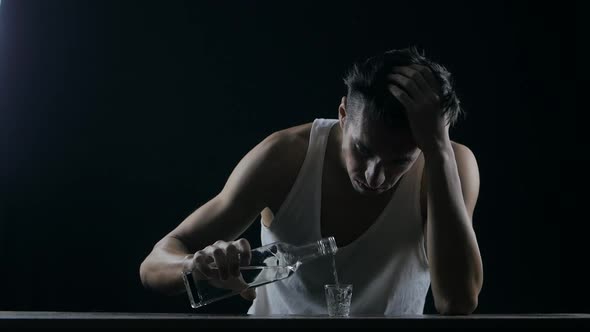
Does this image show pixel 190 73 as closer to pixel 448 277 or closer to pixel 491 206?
pixel 491 206

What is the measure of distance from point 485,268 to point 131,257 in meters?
1.22

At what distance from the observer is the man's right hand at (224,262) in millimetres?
1153

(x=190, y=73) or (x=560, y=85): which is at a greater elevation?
(x=190, y=73)

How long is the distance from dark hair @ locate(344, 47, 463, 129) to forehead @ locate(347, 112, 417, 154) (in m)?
0.01

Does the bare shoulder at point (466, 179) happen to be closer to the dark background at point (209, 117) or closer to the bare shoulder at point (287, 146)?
the bare shoulder at point (287, 146)

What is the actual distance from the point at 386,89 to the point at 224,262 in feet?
1.80

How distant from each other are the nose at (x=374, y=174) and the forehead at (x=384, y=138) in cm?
3

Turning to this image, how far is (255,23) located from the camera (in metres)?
2.71

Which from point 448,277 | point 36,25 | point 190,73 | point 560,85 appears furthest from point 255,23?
point 448,277

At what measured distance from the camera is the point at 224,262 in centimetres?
115

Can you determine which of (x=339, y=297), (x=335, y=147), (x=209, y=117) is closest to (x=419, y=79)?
(x=335, y=147)

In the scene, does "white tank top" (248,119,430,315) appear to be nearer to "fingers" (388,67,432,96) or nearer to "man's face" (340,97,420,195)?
"man's face" (340,97,420,195)

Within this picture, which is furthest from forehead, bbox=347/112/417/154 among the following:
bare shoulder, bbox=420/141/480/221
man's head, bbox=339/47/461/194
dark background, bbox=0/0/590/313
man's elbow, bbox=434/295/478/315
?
dark background, bbox=0/0/590/313
